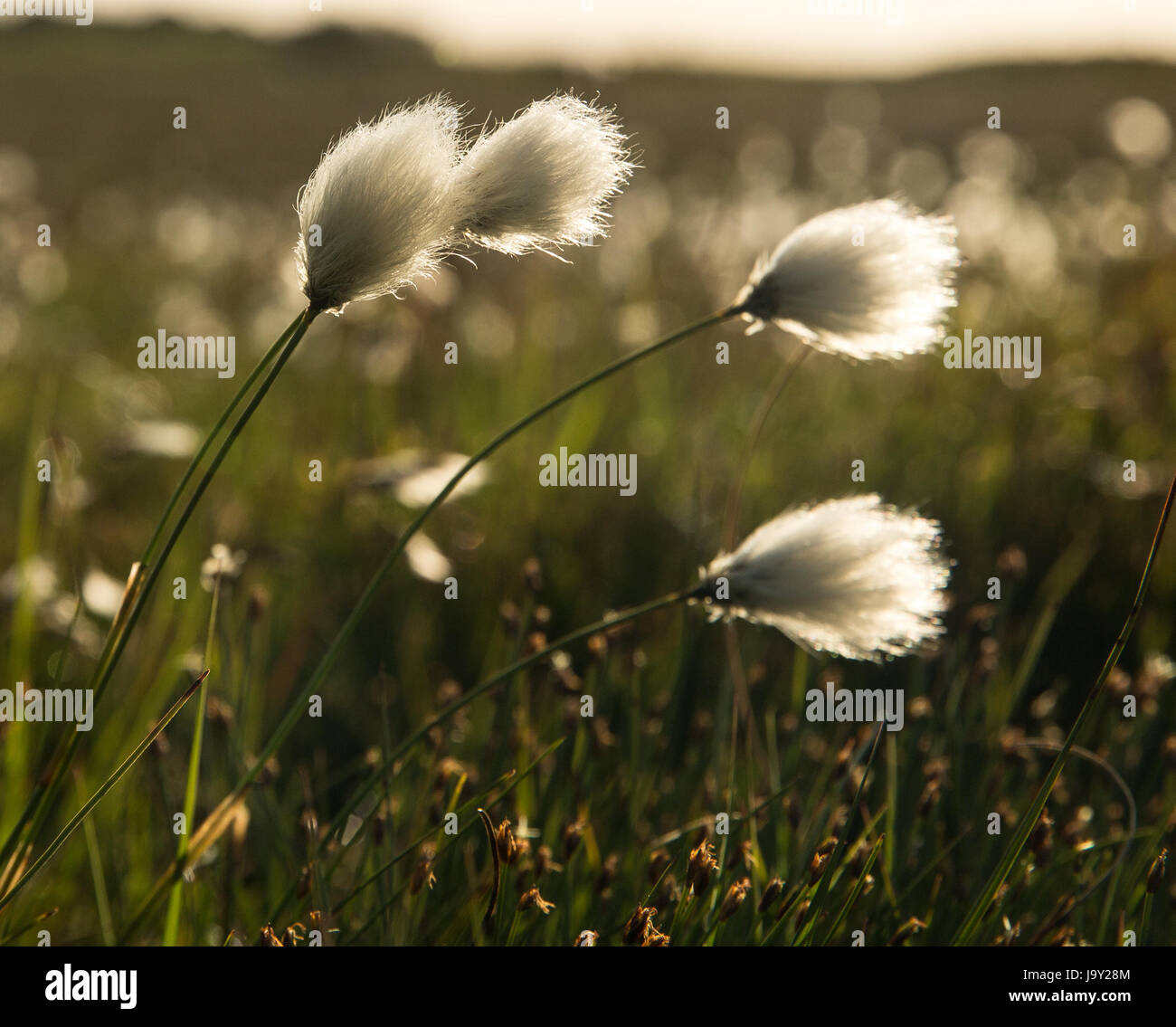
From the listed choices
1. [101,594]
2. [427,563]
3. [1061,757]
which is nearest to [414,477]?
[427,563]

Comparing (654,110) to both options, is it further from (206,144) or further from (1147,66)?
(1147,66)

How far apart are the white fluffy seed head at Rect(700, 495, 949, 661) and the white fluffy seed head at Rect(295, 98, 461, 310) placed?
1.69 ft

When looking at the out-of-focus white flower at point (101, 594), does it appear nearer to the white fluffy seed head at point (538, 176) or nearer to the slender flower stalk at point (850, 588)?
the slender flower stalk at point (850, 588)

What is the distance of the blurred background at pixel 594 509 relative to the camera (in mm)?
1895

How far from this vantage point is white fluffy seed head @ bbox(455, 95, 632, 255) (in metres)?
1.19

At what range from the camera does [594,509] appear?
132 inches

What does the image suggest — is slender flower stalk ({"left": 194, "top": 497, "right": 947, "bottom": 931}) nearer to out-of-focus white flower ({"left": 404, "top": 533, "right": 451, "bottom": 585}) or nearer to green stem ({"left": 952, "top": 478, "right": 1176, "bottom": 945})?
green stem ({"left": 952, "top": 478, "right": 1176, "bottom": 945})

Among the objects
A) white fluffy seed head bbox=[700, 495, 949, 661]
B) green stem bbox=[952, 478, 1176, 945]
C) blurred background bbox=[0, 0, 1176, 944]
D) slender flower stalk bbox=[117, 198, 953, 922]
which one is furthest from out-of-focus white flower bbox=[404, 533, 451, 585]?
green stem bbox=[952, 478, 1176, 945]

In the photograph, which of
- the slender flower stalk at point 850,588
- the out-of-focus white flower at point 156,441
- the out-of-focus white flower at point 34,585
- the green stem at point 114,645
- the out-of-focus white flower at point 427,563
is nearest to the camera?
the green stem at point 114,645

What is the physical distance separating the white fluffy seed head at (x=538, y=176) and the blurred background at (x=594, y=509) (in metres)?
0.22

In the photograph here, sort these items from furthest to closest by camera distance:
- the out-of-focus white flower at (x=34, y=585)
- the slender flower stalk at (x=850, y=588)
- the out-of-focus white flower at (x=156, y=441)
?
the out-of-focus white flower at (x=156, y=441)
the out-of-focus white flower at (x=34, y=585)
the slender flower stalk at (x=850, y=588)

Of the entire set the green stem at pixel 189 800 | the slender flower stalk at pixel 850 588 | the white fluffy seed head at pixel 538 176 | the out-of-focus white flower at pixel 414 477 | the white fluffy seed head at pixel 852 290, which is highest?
the white fluffy seed head at pixel 538 176

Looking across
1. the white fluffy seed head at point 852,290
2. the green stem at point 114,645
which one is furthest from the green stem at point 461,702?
the white fluffy seed head at point 852,290

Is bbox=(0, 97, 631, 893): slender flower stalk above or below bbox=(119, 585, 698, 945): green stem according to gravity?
above
